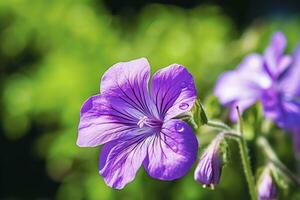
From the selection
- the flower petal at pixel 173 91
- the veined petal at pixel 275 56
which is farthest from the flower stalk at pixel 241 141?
the veined petal at pixel 275 56

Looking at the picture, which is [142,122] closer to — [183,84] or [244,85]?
[183,84]

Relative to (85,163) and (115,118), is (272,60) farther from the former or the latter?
(85,163)

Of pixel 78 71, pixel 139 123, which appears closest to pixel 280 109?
pixel 139 123

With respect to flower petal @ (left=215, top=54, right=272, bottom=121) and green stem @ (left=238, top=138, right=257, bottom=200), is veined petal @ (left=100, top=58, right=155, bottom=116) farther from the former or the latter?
flower petal @ (left=215, top=54, right=272, bottom=121)

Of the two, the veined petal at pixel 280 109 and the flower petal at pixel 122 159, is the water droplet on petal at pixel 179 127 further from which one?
the veined petal at pixel 280 109

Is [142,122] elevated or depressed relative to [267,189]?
elevated

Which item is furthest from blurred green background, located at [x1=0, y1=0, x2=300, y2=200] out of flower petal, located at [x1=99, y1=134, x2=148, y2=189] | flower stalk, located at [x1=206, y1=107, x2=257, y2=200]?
flower petal, located at [x1=99, y1=134, x2=148, y2=189]

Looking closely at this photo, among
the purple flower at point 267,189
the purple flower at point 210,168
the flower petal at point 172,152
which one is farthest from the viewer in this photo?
the purple flower at point 267,189
